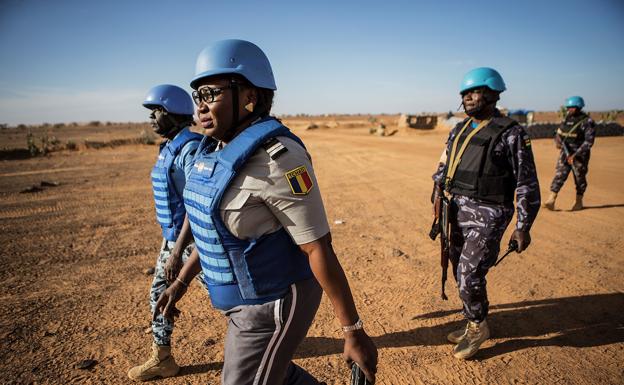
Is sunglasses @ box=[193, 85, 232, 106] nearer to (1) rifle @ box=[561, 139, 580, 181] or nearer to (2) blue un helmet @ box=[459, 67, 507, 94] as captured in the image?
(2) blue un helmet @ box=[459, 67, 507, 94]

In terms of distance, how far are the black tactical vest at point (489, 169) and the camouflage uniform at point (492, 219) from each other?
4 centimetres

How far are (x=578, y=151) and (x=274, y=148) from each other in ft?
28.3

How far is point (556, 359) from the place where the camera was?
10.1 feet

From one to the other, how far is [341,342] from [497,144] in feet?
7.74

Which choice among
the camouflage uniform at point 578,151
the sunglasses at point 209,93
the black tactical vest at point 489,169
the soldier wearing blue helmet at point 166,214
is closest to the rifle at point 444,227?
the black tactical vest at point 489,169

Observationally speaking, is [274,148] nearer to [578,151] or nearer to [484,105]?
[484,105]

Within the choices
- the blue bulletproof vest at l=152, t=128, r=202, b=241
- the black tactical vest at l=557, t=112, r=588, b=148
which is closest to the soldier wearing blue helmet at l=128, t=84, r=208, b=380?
the blue bulletproof vest at l=152, t=128, r=202, b=241

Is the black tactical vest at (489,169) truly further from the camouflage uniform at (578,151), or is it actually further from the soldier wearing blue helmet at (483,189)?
the camouflage uniform at (578,151)

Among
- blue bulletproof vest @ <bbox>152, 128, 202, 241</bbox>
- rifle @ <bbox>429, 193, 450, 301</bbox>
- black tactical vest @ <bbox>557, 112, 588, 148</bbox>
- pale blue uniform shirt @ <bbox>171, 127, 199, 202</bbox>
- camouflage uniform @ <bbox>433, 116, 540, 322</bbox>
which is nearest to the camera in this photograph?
pale blue uniform shirt @ <bbox>171, 127, 199, 202</bbox>

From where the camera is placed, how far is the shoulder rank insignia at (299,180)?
4.64 feet

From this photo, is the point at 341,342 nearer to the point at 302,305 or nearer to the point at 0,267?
the point at 302,305

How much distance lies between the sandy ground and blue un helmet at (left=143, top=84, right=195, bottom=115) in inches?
89.6

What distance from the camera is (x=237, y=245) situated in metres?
1.53

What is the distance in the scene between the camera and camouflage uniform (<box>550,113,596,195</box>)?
7.43m
